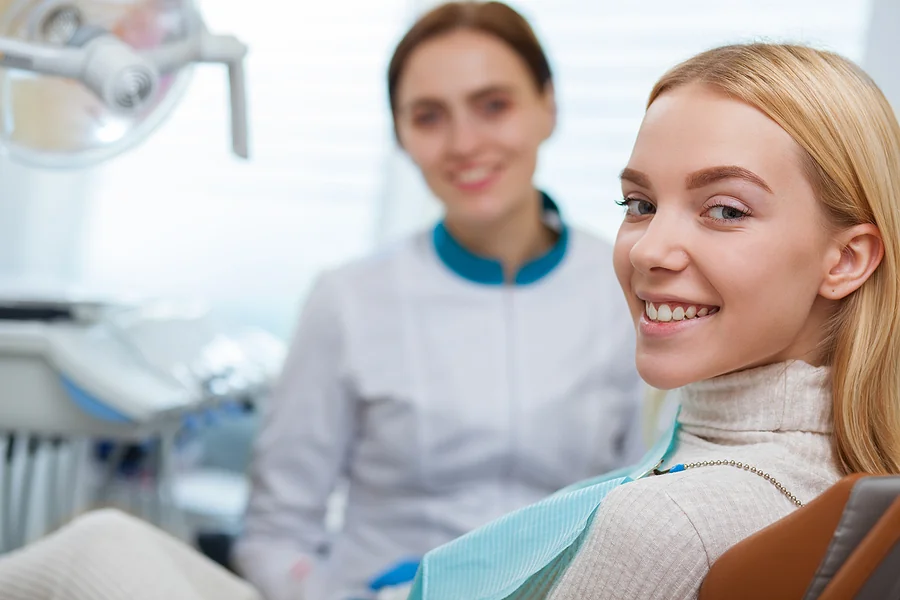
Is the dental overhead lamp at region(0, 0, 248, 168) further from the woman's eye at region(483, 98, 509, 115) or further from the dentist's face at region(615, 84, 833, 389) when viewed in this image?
the dentist's face at region(615, 84, 833, 389)

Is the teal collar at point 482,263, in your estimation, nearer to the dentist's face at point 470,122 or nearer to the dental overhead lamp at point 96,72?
the dentist's face at point 470,122

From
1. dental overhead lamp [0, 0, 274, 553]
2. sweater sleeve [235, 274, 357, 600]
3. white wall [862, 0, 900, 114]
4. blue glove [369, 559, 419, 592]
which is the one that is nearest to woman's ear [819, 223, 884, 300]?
blue glove [369, 559, 419, 592]

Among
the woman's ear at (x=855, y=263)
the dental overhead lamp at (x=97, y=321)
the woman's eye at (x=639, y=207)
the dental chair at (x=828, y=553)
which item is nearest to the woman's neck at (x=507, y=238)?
the dental overhead lamp at (x=97, y=321)

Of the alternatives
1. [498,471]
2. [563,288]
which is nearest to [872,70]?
[563,288]

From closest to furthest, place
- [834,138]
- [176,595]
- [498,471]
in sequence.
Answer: [834,138], [176,595], [498,471]

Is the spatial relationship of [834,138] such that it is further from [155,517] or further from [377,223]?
[377,223]

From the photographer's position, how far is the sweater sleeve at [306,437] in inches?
59.8

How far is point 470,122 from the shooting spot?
149cm

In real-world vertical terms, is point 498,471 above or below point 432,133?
below

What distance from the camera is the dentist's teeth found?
2.69 ft

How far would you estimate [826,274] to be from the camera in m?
0.81

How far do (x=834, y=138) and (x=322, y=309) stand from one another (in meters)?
0.92

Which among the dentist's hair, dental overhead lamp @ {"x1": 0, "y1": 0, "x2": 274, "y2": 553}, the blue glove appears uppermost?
the dentist's hair

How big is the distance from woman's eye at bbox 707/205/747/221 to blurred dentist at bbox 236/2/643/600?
2.34 ft
